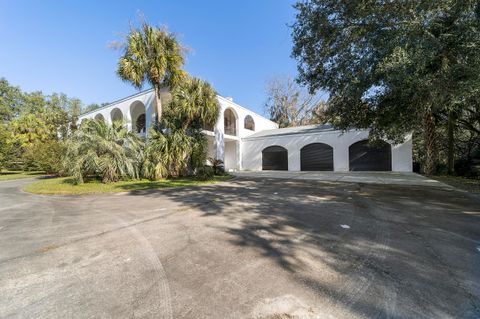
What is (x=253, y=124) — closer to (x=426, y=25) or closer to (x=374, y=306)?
(x=426, y=25)

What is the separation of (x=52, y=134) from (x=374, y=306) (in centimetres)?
3151

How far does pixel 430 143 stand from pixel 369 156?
3.94 m

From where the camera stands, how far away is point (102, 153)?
11.5 m

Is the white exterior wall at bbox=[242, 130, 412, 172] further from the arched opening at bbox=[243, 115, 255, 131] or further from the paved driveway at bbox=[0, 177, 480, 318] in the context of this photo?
the paved driveway at bbox=[0, 177, 480, 318]

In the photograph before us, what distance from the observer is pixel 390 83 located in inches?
230

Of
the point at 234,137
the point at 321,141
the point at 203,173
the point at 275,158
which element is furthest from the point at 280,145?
the point at 203,173

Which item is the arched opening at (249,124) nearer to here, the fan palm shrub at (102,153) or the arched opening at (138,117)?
the arched opening at (138,117)

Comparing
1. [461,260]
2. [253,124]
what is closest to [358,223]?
[461,260]

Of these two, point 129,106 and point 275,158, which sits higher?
point 129,106

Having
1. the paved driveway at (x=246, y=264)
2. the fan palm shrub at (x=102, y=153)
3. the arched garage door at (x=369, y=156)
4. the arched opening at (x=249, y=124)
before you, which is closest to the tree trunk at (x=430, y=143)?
the arched garage door at (x=369, y=156)

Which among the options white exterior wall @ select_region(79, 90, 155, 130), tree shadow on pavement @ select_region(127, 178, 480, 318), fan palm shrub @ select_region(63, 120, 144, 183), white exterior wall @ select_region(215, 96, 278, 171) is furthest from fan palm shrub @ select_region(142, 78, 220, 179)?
tree shadow on pavement @ select_region(127, 178, 480, 318)

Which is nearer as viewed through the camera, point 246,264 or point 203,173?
point 246,264

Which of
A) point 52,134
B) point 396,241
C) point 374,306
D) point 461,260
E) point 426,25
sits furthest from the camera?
point 52,134

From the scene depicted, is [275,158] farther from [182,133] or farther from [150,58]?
[150,58]
